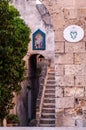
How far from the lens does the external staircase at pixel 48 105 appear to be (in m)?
13.9

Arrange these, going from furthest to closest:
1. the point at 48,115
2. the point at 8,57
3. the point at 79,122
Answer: the point at 48,115 → the point at 8,57 → the point at 79,122

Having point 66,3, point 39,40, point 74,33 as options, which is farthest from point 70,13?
point 39,40

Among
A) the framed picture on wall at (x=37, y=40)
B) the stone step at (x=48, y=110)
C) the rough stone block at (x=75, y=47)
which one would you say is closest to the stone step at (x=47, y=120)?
the stone step at (x=48, y=110)

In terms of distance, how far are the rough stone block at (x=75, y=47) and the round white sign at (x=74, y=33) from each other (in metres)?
0.07

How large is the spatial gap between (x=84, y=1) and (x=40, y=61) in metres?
13.0

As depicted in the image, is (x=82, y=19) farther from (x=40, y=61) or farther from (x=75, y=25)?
(x=40, y=61)

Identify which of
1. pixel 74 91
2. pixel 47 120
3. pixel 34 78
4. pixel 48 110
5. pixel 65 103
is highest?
pixel 74 91

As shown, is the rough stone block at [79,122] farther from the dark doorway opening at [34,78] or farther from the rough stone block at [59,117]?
the dark doorway opening at [34,78]

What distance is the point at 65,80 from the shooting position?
7.19m

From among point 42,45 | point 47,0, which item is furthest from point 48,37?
point 47,0

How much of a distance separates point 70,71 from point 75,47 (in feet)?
1.27

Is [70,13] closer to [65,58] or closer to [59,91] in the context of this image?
[65,58]

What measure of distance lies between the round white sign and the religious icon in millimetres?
11067

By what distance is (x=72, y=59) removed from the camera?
7.19 m
